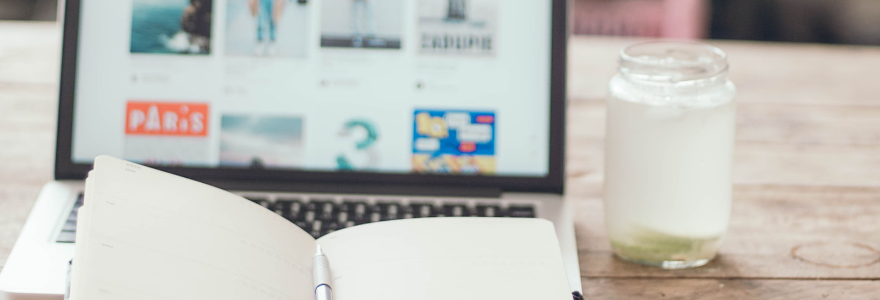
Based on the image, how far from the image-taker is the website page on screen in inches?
28.3

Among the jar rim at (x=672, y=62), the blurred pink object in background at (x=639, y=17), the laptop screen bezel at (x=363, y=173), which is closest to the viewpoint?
the jar rim at (x=672, y=62)

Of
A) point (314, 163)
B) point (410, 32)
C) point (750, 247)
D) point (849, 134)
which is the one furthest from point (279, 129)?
point (849, 134)

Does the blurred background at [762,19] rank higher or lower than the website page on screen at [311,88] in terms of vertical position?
higher

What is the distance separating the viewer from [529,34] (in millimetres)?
717

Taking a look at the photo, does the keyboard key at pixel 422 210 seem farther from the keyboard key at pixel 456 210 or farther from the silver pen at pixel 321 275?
the silver pen at pixel 321 275

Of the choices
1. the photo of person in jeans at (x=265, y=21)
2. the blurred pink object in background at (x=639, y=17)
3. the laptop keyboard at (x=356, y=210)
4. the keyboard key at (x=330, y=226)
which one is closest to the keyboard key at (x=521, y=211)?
the laptop keyboard at (x=356, y=210)

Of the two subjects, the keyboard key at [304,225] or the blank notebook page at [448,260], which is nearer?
the blank notebook page at [448,260]

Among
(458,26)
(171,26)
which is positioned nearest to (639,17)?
(458,26)

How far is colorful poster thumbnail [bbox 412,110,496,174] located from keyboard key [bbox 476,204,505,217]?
2.0 inches

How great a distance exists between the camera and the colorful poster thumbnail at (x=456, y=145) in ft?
2.37

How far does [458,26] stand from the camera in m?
0.73

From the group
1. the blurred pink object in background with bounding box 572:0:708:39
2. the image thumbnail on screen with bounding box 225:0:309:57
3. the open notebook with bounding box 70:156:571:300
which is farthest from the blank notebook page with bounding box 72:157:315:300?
the blurred pink object in background with bounding box 572:0:708:39

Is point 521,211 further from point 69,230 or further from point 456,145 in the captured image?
point 69,230

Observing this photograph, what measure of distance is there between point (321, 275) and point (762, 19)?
7.07 feet
